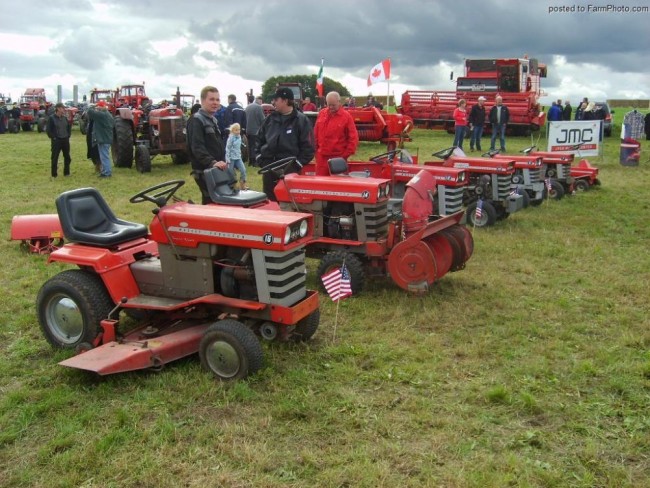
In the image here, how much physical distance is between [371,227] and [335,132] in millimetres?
1846

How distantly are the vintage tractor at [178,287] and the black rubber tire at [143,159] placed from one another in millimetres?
9611

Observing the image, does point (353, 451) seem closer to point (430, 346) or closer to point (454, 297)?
point (430, 346)

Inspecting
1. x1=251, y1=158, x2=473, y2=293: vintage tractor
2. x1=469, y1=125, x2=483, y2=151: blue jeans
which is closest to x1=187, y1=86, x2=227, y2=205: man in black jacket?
x1=251, y1=158, x2=473, y2=293: vintage tractor

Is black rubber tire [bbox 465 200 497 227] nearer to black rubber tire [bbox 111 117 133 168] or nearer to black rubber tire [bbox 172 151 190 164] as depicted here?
black rubber tire [bbox 111 117 133 168]

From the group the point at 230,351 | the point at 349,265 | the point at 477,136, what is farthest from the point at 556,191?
the point at 230,351

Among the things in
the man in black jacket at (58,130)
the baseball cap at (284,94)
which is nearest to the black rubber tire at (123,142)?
the man in black jacket at (58,130)

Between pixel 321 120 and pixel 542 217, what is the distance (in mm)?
4219

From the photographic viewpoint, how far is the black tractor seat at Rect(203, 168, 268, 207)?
4875 millimetres

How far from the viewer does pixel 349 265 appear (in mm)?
5734

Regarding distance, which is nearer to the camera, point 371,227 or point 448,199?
point 371,227

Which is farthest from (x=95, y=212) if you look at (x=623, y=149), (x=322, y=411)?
(x=623, y=149)

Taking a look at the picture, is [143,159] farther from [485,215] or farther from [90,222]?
[90,222]

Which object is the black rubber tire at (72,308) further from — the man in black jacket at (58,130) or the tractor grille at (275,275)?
the man in black jacket at (58,130)

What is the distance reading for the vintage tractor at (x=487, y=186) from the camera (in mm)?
8969
